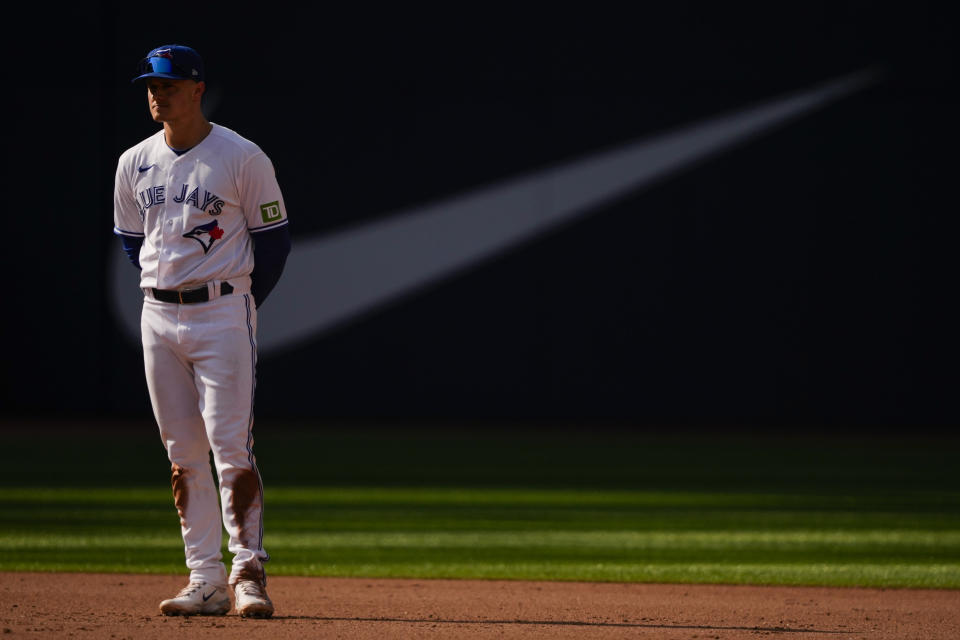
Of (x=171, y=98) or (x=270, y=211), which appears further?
(x=270, y=211)

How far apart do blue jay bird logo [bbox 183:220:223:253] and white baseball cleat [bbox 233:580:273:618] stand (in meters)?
1.08

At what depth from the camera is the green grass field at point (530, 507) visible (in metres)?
6.21

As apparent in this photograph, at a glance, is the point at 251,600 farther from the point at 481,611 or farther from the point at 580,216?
the point at 580,216

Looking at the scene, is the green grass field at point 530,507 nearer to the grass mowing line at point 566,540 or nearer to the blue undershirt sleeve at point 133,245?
the grass mowing line at point 566,540

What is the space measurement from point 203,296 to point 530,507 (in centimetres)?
436

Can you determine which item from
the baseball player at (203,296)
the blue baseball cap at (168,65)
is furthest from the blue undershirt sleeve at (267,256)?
the blue baseball cap at (168,65)

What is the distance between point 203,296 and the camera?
422 centimetres

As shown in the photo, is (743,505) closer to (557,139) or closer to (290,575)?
(290,575)

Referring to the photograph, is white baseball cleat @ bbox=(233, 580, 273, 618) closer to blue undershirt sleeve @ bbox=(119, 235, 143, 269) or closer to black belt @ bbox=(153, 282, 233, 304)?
black belt @ bbox=(153, 282, 233, 304)

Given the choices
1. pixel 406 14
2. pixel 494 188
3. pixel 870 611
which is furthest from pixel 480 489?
pixel 406 14

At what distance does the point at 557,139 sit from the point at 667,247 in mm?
1584

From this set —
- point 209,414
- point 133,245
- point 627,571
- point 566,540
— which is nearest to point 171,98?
point 133,245

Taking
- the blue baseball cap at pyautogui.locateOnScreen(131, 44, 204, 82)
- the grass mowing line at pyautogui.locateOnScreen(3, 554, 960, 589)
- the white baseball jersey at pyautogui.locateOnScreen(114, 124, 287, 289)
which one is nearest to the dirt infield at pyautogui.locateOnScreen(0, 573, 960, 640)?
the grass mowing line at pyautogui.locateOnScreen(3, 554, 960, 589)

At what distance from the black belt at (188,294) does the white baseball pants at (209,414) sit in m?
0.02
